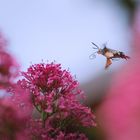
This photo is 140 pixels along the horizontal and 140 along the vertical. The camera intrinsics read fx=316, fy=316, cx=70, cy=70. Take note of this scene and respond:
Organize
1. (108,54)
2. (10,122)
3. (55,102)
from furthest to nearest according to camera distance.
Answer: (55,102), (108,54), (10,122)

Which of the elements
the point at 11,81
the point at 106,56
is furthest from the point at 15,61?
the point at 106,56

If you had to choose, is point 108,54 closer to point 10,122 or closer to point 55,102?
point 55,102

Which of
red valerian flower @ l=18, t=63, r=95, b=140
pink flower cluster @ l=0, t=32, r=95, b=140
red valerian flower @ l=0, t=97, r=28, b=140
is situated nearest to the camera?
red valerian flower @ l=0, t=97, r=28, b=140

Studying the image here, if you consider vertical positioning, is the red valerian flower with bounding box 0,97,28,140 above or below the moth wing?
below

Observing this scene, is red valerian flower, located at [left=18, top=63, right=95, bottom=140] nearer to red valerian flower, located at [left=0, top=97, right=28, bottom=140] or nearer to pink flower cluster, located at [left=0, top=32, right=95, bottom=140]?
pink flower cluster, located at [left=0, top=32, right=95, bottom=140]

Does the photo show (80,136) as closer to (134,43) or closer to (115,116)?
(115,116)

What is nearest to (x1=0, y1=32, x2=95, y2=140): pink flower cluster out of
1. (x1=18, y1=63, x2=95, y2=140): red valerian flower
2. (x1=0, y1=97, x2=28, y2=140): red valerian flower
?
(x1=18, y1=63, x2=95, y2=140): red valerian flower

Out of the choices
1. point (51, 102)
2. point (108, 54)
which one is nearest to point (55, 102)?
point (51, 102)

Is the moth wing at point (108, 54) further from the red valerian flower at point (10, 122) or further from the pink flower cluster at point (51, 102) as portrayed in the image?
the red valerian flower at point (10, 122)
